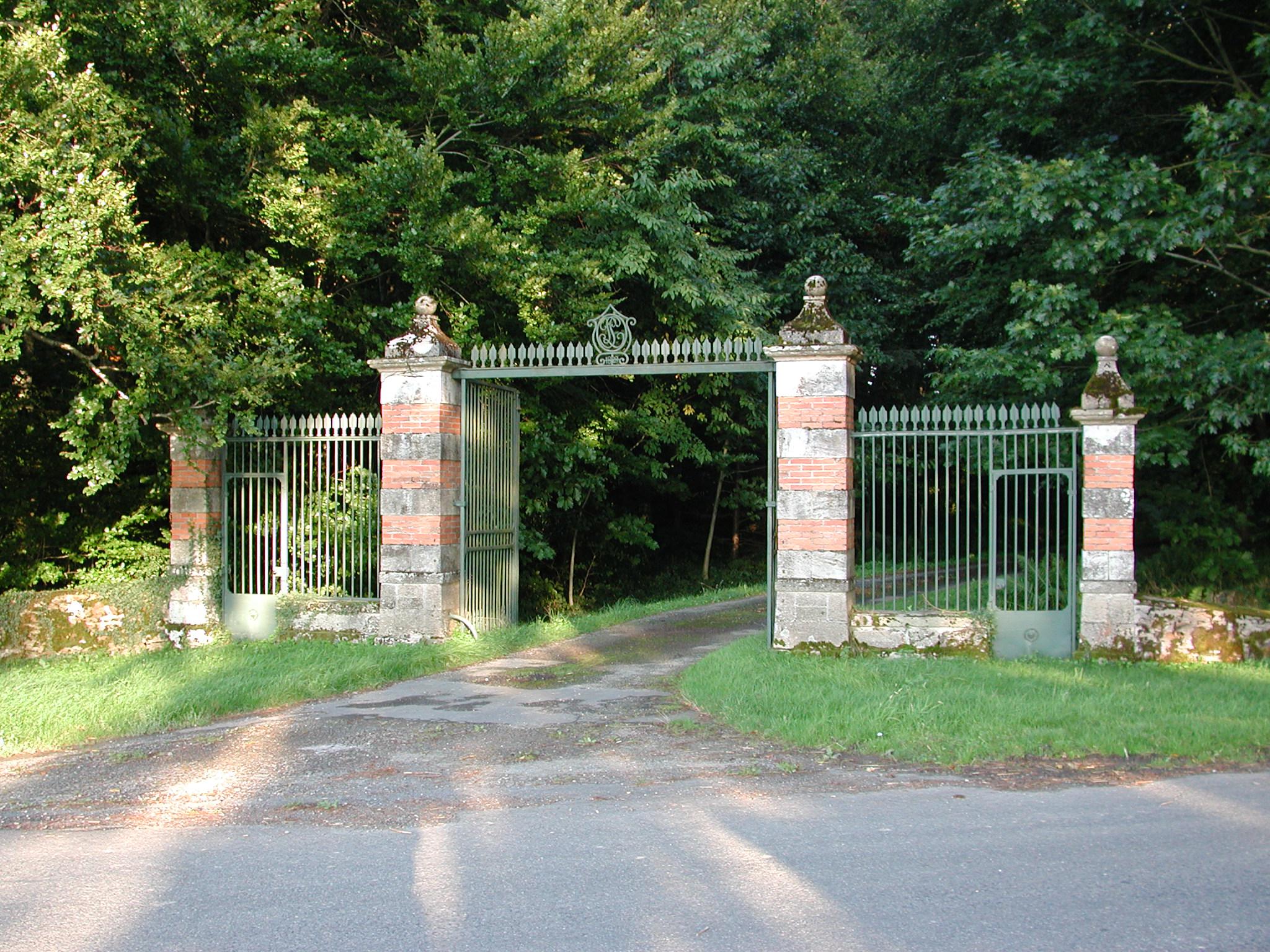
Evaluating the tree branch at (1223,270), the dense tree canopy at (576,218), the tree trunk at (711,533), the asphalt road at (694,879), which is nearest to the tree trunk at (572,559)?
the dense tree canopy at (576,218)

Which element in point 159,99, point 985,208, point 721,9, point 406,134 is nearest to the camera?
point 159,99

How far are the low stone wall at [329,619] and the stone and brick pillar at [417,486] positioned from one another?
18 centimetres

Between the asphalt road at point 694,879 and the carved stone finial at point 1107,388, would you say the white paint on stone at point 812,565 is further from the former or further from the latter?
the asphalt road at point 694,879

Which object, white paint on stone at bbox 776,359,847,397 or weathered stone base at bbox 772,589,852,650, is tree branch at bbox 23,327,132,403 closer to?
white paint on stone at bbox 776,359,847,397

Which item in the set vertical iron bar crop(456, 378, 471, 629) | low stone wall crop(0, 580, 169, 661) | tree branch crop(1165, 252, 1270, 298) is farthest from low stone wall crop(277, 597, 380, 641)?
tree branch crop(1165, 252, 1270, 298)

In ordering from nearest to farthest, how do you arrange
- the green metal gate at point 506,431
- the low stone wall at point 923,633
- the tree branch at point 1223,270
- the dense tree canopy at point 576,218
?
the low stone wall at point 923,633 < the green metal gate at point 506,431 < the dense tree canopy at point 576,218 < the tree branch at point 1223,270

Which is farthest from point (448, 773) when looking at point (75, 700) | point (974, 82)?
point (974, 82)

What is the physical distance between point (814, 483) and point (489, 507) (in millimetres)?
3839

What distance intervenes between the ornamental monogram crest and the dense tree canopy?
120 inches

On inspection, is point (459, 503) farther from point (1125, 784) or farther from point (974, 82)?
point (974, 82)

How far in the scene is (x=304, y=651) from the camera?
33.7ft

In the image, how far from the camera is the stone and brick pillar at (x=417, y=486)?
10.7m

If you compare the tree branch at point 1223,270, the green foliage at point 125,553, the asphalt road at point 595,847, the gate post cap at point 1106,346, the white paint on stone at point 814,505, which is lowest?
the asphalt road at point 595,847

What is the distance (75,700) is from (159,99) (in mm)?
7366
